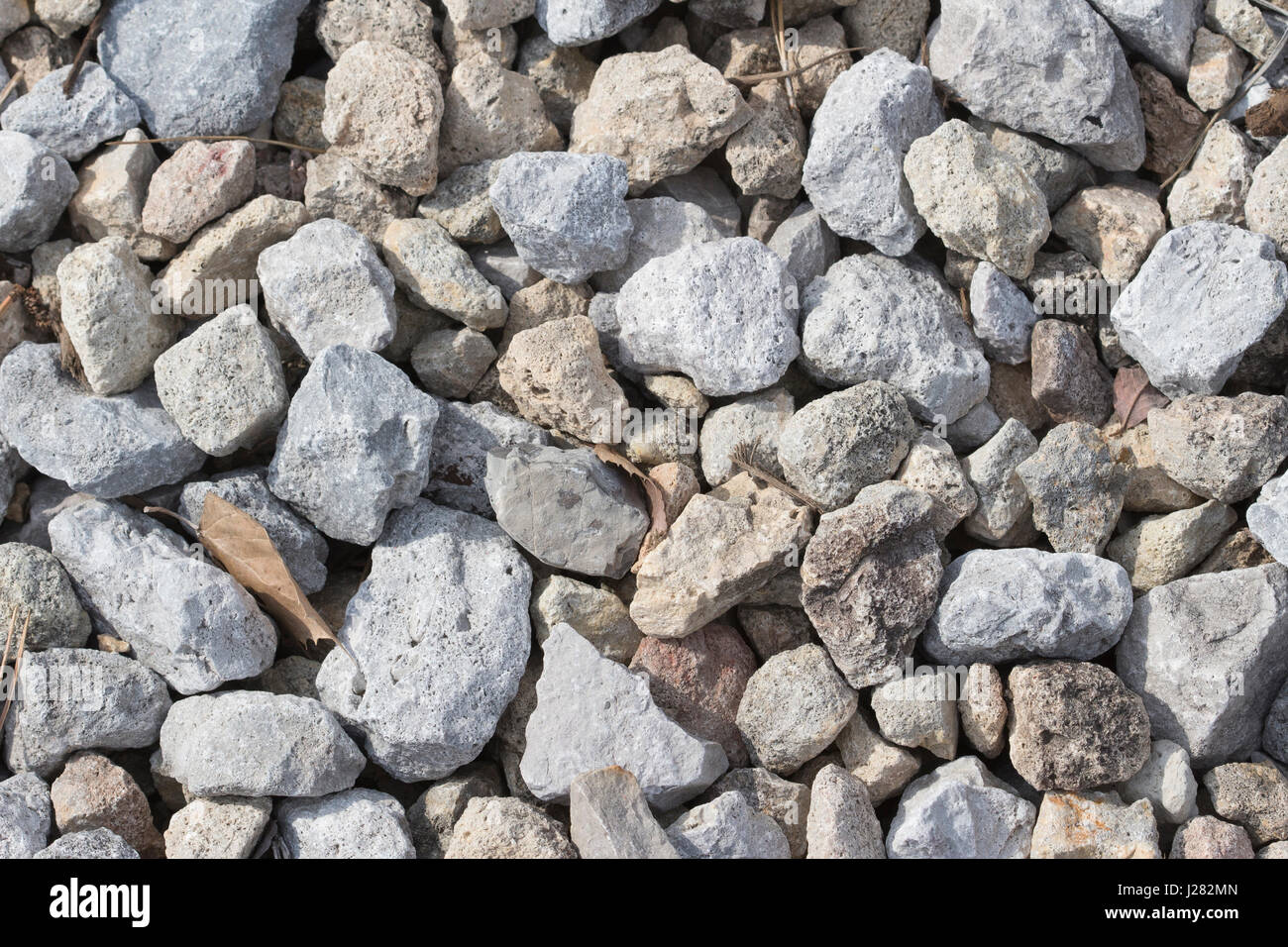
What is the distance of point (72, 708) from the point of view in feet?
10.5

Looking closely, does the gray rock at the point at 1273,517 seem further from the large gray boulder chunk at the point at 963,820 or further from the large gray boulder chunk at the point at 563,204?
the large gray boulder chunk at the point at 563,204

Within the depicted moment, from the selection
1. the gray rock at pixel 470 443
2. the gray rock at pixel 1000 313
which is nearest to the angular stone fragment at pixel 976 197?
the gray rock at pixel 1000 313

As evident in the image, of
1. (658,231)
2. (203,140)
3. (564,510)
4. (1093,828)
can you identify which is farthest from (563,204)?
(1093,828)

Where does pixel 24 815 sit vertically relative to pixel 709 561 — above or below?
below

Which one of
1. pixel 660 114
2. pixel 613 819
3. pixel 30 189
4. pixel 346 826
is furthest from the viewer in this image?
pixel 660 114

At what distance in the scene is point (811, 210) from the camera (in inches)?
146

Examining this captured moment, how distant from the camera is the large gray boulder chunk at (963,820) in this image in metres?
3.13

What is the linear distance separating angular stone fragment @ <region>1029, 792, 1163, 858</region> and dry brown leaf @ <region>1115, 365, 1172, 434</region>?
43.4 inches

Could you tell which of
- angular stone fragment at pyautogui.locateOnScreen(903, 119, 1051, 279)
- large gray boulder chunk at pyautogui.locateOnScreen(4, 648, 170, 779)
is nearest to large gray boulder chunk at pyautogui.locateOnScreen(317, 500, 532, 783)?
large gray boulder chunk at pyautogui.locateOnScreen(4, 648, 170, 779)

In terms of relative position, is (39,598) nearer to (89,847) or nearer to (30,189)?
(89,847)

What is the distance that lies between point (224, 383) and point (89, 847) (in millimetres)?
1249

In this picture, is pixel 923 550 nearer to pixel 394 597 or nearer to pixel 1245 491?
pixel 1245 491

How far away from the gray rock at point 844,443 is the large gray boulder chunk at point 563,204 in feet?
2.57

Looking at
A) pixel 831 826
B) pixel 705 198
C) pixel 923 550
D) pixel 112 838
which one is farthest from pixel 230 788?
pixel 705 198
